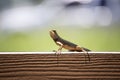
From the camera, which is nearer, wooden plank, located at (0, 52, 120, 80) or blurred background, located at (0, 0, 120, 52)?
wooden plank, located at (0, 52, 120, 80)

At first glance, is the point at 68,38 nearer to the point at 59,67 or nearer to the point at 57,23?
the point at 57,23

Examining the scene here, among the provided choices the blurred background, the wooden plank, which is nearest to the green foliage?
the blurred background

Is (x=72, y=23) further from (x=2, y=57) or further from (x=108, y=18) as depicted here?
(x=2, y=57)

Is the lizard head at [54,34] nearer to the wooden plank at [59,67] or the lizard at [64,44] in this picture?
the lizard at [64,44]

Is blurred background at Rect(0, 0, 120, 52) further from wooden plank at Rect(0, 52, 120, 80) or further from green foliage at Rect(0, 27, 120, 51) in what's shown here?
wooden plank at Rect(0, 52, 120, 80)

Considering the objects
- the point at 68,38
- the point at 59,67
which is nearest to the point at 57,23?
the point at 68,38

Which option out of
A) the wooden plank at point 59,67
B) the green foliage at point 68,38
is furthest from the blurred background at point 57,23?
the wooden plank at point 59,67

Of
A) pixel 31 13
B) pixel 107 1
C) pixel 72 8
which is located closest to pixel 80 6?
pixel 72 8
